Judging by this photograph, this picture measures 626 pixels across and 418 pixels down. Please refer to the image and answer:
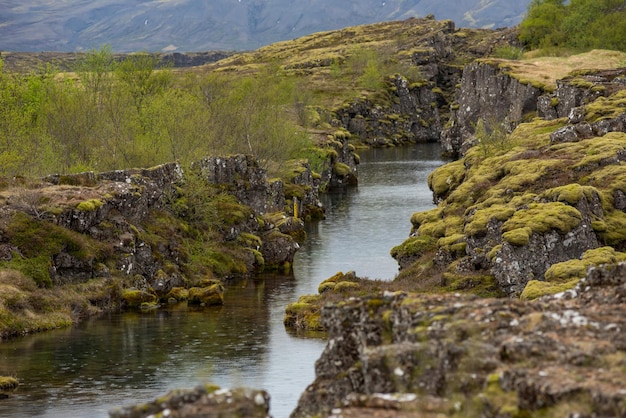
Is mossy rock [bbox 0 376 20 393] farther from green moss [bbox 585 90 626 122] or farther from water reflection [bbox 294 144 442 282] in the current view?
green moss [bbox 585 90 626 122]

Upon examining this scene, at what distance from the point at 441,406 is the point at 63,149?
100 meters

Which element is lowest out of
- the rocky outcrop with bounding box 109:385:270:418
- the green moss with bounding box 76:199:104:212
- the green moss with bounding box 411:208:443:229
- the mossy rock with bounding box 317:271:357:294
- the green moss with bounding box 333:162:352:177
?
the mossy rock with bounding box 317:271:357:294

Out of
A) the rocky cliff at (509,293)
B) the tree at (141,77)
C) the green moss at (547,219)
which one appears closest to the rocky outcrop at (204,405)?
the rocky cliff at (509,293)

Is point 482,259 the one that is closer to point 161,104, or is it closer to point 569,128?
point 569,128

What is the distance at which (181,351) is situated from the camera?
68.6m

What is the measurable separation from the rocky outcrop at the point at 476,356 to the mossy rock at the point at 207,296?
62090mm

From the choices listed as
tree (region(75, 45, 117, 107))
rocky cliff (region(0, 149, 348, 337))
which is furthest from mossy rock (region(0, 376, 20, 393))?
tree (region(75, 45, 117, 107))

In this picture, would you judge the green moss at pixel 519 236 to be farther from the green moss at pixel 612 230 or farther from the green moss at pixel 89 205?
the green moss at pixel 89 205

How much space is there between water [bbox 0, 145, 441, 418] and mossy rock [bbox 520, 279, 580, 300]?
584 inches

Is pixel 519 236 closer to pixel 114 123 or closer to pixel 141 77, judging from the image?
pixel 114 123

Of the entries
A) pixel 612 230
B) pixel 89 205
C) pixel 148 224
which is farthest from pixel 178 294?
pixel 612 230

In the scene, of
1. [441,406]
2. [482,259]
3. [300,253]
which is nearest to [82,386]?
[482,259]

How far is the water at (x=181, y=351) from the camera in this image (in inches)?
2243

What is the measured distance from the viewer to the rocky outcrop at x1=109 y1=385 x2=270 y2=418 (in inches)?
782
